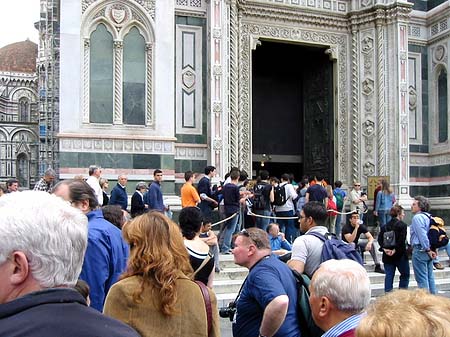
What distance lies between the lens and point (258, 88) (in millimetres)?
21125

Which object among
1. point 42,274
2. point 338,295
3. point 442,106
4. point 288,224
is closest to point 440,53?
point 442,106

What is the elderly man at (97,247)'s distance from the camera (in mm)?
4164

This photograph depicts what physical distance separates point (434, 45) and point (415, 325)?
18443mm

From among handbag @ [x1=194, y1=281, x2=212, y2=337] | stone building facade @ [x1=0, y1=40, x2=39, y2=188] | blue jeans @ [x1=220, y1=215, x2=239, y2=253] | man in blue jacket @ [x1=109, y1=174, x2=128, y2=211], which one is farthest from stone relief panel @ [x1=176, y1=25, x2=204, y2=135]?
stone building facade @ [x1=0, y1=40, x2=39, y2=188]

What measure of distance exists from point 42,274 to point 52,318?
151 millimetres

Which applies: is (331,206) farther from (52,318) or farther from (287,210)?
(52,318)

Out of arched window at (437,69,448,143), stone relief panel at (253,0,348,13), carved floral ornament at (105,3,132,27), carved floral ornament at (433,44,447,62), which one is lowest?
arched window at (437,69,448,143)

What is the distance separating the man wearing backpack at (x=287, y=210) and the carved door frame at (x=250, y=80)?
3011mm

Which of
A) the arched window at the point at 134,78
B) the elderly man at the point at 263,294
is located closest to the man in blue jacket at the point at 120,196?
the arched window at the point at 134,78

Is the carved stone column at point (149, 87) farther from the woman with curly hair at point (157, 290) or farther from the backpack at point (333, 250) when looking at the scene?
the woman with curly hair at point (157, 290)

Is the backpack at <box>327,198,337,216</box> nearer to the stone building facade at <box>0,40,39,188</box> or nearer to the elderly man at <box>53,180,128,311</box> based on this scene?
the elderly man at <box>53,180,128,311</box>

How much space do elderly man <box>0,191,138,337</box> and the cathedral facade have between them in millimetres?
12374

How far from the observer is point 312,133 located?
19672 millimetres

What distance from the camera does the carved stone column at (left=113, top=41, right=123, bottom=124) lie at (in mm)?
14500
